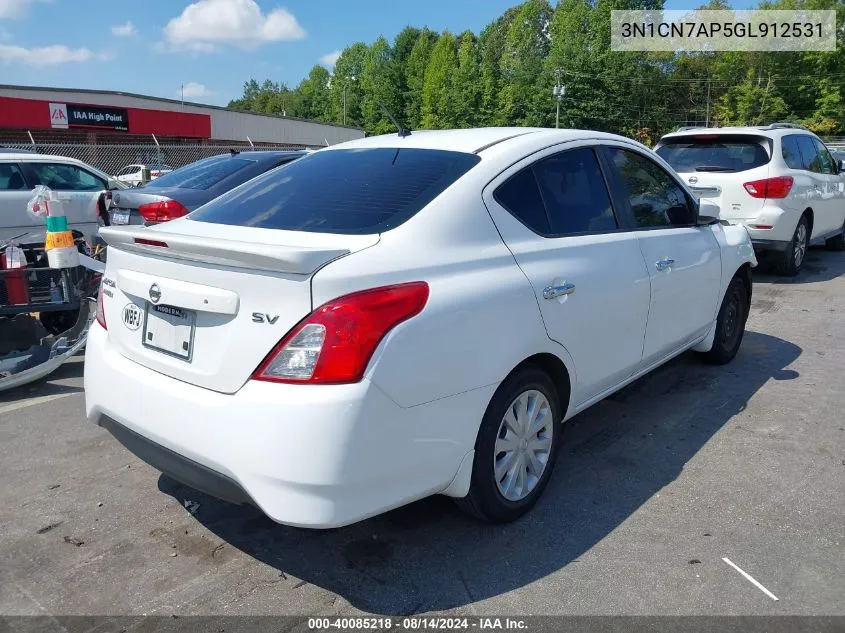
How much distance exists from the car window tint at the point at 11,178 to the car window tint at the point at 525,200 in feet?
29.0

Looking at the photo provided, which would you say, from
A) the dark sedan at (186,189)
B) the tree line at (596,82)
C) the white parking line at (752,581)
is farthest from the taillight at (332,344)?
the tree line at (596,82)

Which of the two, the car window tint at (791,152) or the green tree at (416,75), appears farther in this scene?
the green tree at (416,75)

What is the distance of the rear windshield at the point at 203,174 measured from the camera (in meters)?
7.44

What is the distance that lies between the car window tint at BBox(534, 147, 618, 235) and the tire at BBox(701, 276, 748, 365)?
1822 millimetres

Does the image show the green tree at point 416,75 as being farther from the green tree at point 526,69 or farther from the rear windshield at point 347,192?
the rear windshield at point 347,192

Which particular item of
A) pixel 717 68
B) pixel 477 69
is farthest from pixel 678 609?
pixel 477 69

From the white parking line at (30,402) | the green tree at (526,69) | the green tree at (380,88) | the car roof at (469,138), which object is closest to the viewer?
the car roof at (469,138)

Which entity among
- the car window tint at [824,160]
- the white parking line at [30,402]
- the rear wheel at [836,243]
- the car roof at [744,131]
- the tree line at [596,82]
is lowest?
the white parking line at [30,402]

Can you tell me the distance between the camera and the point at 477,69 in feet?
256

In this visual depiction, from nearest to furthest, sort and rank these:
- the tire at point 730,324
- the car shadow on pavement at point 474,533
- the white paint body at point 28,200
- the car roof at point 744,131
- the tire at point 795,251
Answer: the car shadow on pavement at point 474,533, the tire at point 730,324, the car roof at point 744,131, the tire at point 795,251, the white paint body at point 28,200

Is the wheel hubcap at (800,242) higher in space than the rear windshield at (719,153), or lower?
lower

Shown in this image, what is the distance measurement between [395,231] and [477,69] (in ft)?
265

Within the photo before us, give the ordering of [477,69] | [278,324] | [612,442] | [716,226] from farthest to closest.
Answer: [477,69]
[716,226]
[612,442]
[278,324]

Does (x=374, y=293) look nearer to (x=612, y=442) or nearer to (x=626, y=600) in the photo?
(x=626, y=600)
